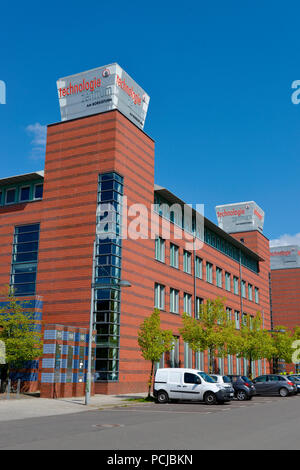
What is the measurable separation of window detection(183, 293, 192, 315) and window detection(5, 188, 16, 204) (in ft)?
60.9

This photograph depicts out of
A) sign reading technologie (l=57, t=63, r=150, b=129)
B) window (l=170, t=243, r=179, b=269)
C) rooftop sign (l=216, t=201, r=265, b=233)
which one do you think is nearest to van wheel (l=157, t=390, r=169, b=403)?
window (l=170, t=243, r=179, b=269)

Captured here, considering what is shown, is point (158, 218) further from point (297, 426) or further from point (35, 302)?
point (297, 426)

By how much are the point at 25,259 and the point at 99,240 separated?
7043 millimetres

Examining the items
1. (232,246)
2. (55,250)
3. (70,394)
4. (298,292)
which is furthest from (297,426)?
(298,292)

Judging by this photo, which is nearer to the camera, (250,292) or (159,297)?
(159,297)

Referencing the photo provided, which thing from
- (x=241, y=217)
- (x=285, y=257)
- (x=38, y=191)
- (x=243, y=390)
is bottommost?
(x=243, y=390)

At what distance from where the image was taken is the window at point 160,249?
139ft

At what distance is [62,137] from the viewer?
38938 millimetres

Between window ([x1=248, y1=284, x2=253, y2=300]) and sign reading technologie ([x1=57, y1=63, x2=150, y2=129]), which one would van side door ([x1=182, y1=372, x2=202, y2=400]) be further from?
window ([x1=248, y1=284, x2=253, y2=300])

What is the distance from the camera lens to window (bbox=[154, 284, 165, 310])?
137 feet

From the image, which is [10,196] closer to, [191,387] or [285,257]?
[191,387]

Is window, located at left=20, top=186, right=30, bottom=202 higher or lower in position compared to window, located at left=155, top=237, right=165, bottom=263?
higher

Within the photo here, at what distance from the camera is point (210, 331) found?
126 ft

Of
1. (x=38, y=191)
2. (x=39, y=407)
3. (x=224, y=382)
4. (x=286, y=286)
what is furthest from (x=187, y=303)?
(x=286, y=286)
